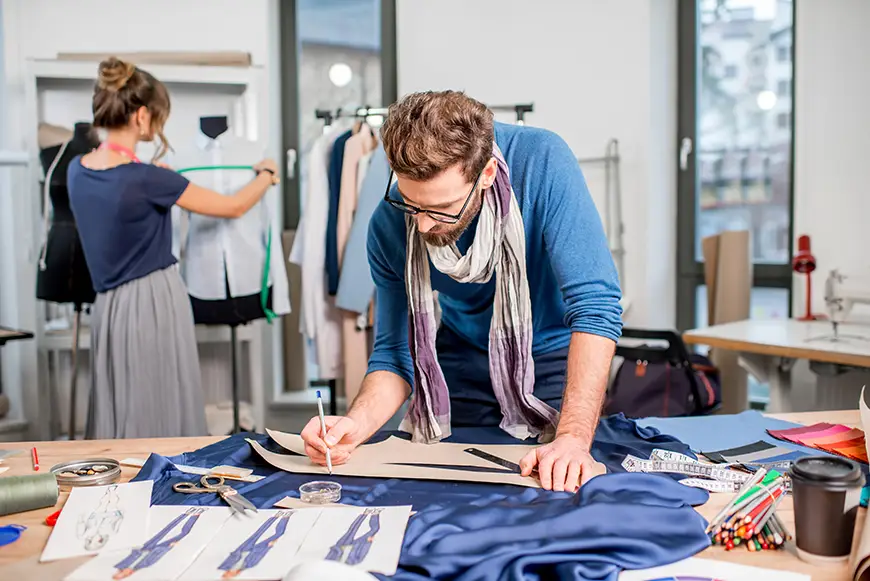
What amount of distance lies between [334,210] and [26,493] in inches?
92.6

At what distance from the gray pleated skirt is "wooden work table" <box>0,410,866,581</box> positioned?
1.20 meters

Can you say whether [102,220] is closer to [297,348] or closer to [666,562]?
[297,348]

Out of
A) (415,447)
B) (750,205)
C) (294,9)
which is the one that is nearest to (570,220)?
(415,447)

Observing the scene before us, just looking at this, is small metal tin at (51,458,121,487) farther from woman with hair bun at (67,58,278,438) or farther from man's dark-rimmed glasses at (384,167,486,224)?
woman with hair bun at (67,58,278,438)

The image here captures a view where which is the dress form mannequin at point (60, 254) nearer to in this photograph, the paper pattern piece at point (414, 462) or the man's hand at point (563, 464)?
the paper pattern piece at point (414, 462)

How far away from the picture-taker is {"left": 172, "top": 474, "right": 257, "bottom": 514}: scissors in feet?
4.03

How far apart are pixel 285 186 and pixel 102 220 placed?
1.84 metres

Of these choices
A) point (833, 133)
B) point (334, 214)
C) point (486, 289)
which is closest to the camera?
point (486, 289)

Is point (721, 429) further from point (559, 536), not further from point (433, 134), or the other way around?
point (433, 134)

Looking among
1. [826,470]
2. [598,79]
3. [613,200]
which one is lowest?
[826,470]

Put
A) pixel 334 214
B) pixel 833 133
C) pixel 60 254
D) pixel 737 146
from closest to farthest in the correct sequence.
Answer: pixel 60 254, pixel 833 133, pixel 334 214, pixel 737 146

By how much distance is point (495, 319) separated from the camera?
1697 millimetres

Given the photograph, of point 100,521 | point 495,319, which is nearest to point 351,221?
point 495,319

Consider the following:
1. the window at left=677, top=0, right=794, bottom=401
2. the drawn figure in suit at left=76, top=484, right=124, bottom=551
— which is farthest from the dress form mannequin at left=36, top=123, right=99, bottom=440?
the window at left=677, top=0, right=794, bottom=401
